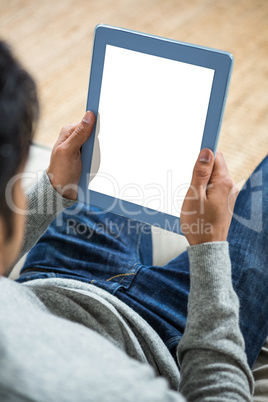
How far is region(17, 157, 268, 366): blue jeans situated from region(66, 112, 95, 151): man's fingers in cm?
20

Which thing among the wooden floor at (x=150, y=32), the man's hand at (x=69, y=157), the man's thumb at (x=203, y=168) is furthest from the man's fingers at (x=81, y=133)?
the wooden floor at (x=150, y=32)

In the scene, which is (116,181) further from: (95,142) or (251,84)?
(251,84)

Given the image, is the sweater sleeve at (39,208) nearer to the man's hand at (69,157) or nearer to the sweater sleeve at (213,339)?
the man's hand at (69,157)

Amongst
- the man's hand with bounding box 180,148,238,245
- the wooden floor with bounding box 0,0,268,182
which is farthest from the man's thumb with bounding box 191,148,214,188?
the wooden floor with bounding box 0,0,268,182

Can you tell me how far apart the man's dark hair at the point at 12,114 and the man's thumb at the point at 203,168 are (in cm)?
29

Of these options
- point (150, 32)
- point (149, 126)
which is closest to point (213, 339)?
point (149, 126)

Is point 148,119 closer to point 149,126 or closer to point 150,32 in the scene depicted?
point 149,126

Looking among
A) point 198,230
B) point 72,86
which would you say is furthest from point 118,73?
point 72,86

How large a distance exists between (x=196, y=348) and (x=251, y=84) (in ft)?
4.36

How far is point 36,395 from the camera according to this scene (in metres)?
0.42

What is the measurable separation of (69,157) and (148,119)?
138 millimetres

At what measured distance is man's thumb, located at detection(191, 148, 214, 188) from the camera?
680 millimetres

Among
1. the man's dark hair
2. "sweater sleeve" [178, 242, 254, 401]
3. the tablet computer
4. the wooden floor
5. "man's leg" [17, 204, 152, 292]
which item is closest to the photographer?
A: the man's dark hair

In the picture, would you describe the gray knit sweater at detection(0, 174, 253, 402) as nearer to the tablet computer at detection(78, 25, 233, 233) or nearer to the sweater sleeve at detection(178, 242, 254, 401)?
the sweater sleeve at detection(178, 242, 254, 401)
